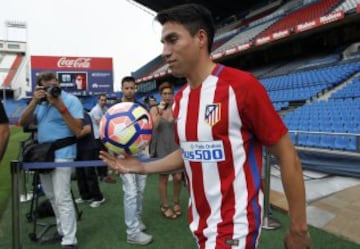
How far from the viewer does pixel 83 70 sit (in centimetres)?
3412

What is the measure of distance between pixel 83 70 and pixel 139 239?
105ft

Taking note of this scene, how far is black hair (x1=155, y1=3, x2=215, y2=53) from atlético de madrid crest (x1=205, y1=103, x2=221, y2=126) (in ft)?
1.02

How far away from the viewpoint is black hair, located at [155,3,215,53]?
1.51m

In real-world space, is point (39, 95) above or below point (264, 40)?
below

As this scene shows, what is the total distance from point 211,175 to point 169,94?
3313 mm

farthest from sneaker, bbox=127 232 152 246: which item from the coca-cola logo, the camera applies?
the coca-cola logo

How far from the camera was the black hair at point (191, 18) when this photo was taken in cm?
151

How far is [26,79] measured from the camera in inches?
1768

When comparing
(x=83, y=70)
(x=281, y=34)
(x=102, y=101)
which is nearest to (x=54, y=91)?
(x=102, y=101)

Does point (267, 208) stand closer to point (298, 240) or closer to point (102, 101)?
point (298, 240)

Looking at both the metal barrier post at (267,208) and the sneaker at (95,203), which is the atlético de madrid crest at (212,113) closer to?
the metal barrier post at (267,208)

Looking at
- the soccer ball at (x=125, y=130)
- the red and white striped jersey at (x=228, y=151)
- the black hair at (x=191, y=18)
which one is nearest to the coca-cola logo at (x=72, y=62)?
the soccer ball at (x=125, y=130)

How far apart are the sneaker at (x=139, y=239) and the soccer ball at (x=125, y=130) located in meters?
2.21

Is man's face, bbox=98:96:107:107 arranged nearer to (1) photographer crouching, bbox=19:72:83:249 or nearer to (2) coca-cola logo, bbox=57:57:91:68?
(1) photographer crouching, bbox=19:72:83:249
